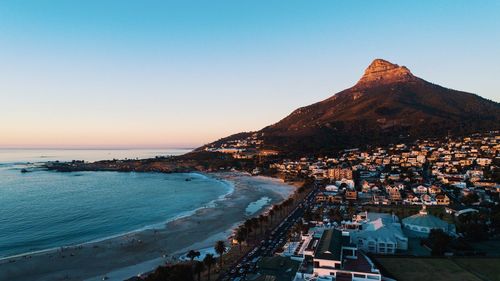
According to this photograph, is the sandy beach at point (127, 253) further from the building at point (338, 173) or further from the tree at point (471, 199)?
the building at point (338, 173)

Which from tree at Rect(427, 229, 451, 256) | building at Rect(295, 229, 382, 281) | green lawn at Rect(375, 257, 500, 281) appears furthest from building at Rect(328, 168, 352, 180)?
building at Rect(295, 229, 382, 281)

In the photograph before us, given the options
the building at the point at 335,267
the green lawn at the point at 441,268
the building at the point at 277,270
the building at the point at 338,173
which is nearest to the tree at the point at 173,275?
the building at the point at 277,270

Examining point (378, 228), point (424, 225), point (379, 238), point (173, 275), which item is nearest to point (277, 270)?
point (173, 275)

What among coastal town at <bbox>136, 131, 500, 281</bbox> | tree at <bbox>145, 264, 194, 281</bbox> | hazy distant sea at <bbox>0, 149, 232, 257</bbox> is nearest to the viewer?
tree at <bbox>145, 264, 194, 281</bbox>

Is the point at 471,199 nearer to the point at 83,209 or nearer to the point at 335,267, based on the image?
the point at 335,267

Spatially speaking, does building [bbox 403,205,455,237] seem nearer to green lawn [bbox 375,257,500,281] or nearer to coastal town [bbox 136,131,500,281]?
coastal town [bbox 136,131,500,281]
